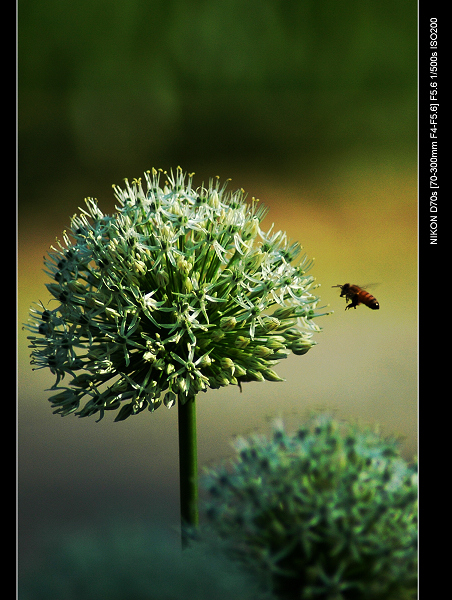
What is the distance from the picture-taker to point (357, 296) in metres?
2.59

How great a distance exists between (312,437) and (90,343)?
1.02m

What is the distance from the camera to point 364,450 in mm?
1323

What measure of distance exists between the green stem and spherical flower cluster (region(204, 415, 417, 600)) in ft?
1.73

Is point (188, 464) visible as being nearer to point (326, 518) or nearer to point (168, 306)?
point (168, 306)

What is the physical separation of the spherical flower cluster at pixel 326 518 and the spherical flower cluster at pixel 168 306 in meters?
0.68

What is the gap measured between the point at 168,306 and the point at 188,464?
23.9 inches

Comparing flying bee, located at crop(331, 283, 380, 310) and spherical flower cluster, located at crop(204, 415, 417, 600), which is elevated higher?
flying bee, located at crop(331, 283, 380, 310)

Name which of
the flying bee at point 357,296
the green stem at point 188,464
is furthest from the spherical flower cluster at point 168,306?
the flying bee at point 357,296

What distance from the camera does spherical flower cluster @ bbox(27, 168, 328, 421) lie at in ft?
6.68

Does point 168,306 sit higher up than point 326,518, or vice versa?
point 168,306
